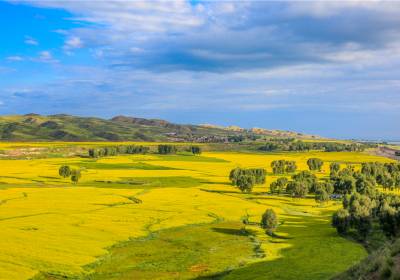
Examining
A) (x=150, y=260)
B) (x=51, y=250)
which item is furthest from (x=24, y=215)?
(x=150, y=260)

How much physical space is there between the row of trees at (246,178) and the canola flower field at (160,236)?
4.16m

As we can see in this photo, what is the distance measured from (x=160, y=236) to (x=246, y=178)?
7322 cm

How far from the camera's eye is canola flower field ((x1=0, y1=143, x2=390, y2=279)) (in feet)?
226

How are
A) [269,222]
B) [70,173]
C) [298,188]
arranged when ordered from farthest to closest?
1. [70,173]
2. [298,188]
3. [269,222]

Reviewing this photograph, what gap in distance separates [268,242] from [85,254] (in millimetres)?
35278

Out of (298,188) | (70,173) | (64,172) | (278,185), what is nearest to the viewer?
(298,188)

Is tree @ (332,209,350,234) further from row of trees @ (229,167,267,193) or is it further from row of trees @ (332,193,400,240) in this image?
row of trees @ (229,167,267,193)

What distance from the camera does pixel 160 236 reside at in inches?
3698

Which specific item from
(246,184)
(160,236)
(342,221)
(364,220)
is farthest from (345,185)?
(160,236)

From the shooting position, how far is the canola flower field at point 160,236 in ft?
226

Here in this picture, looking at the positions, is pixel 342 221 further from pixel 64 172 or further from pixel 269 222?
pixel 64 172

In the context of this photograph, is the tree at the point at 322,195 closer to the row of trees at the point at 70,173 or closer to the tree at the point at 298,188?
the tree at the point at 298,188

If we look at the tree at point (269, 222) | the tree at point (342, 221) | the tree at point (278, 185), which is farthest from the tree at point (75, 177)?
the tree at point (342, 221)

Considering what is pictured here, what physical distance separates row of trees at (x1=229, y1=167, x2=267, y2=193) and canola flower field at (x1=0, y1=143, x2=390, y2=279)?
13.6ft
